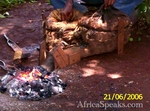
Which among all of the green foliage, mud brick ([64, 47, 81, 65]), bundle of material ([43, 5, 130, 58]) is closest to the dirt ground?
mud brick ([64, 47, 81, 65])

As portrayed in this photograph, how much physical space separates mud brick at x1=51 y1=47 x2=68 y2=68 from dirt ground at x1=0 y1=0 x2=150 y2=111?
0.25 ft

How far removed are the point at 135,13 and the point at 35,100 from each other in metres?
2.85

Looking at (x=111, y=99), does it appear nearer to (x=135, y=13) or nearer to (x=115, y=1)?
(x=115, y=1)

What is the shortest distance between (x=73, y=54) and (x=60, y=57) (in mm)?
237

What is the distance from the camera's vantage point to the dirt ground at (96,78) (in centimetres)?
332

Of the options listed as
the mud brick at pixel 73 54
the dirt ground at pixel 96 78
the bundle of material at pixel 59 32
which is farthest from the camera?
the bundle of material at pixel 59 32

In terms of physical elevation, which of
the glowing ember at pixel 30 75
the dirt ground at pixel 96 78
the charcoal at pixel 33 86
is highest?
the glowing ember at pixel 30 75

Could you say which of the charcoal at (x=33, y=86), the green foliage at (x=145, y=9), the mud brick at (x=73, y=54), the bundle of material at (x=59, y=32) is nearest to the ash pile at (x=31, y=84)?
the charcoal at (x=33, y=86)

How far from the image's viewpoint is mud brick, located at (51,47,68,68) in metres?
4.05

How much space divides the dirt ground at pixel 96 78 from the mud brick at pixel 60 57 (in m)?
0.08

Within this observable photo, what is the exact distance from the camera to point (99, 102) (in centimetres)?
337

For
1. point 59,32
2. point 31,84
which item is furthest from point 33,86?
point 59,32

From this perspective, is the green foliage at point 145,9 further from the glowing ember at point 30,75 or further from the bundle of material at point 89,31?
the glowing ember at point 30,75

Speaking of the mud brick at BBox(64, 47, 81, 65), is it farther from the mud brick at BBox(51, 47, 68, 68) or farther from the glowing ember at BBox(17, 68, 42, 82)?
the glowing ember at BBox(17, 68, 42, 82)
